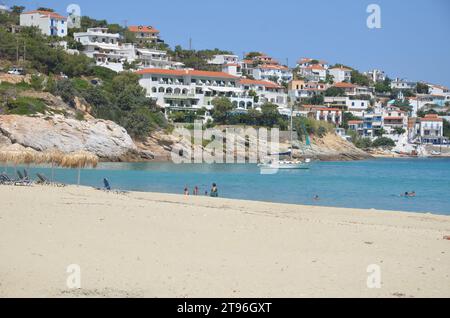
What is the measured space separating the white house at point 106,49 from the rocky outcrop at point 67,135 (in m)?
25.8

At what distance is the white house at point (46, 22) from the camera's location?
9306 centimetres

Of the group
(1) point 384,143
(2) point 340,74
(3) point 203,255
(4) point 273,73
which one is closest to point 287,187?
(3) point 203,255

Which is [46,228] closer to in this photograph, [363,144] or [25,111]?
[25,111]

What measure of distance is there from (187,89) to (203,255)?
237 ft

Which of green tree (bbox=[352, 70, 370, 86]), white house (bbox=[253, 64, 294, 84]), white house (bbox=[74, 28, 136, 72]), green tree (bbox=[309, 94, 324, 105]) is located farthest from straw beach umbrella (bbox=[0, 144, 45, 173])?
green tree (bbox=[352, 70, 370, 86])

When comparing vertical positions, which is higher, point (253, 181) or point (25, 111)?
point (25, 111)

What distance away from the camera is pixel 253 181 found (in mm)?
45875

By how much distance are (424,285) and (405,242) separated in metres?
4.39

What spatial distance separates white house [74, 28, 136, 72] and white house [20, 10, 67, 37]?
3.65 metres

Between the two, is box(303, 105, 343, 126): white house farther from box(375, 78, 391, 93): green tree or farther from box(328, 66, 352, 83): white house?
box(375, 78, 391, 93): green tree

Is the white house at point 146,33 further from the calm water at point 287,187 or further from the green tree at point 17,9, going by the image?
the calm water at point 287,187

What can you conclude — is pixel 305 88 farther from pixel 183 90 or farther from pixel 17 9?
pixel 17 9

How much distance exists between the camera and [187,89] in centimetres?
8350
